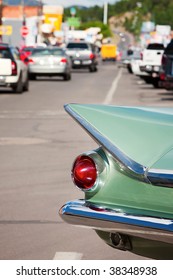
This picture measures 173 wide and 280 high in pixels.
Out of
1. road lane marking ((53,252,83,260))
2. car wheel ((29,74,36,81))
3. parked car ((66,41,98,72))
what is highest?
road lane marking ((53,252,83,260))

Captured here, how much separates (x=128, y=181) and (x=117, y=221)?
0.21 m

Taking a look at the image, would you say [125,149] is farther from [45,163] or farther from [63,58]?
[63,58]

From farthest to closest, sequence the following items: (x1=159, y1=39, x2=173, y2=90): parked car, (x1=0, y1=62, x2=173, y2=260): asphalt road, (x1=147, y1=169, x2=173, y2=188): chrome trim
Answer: (x1=159, y1=39, x2=173, y2=90): parked car → (x1=0, y1=62, x2=173, y2=260): asphalt road → (x1=147, y1=169, x2=173, y2=188): chrome trim

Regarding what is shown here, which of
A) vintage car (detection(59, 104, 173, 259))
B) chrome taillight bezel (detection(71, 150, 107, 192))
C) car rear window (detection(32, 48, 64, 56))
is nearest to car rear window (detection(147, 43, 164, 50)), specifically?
car rear window (detection(32, 48, 64, 56))

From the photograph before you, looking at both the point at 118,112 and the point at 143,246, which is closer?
the point at 143,246

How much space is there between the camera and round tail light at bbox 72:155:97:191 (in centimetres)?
559

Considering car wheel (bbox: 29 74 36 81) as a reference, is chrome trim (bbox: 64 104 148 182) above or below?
above

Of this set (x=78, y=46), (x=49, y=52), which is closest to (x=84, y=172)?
(x=49, y=52)

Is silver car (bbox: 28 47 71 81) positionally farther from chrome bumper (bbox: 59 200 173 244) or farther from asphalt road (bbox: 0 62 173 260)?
chrome bumper (bbox: 59 200 173 244)

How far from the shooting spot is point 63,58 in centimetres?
4422

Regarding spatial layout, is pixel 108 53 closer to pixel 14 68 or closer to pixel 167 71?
pixel 14 68

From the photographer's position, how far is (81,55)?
6331cm

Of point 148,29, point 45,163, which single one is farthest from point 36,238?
point 148,29
